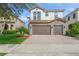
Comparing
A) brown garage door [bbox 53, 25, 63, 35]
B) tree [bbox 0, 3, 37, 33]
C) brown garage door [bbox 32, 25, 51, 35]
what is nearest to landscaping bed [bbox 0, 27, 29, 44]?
brown garage door [bbox 32, 25, 51, 35]

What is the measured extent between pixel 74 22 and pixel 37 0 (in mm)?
3560

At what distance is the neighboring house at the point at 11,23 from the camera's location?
13142 millimetres

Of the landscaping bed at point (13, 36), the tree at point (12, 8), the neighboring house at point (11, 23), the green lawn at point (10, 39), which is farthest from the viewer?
the green lawn at point (10, 39)

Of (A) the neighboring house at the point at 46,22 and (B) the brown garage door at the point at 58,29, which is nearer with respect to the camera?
Result: (A) the neighboring house at the point at 46,22

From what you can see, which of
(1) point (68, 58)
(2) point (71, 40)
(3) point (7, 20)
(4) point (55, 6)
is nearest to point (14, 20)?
(3) point (7, 20)

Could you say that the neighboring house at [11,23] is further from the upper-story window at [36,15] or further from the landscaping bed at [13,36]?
the upper-story window at [36,15]

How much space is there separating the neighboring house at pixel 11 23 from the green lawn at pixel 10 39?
45 centimetres

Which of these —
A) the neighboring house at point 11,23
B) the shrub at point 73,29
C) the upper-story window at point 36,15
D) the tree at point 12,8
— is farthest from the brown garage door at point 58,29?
the tree at point 12,8

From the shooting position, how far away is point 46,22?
14133 mm

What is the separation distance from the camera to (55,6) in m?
12.4

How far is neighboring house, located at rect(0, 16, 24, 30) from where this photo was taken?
1314 centimetres

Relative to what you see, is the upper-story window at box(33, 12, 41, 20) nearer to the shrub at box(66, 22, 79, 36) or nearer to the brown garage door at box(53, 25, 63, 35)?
the brown garage door at box(53, 25, 63, 35)

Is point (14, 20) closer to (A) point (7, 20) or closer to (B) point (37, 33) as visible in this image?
(A) point (7, 20)

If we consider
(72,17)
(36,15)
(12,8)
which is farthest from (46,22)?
(12,8)
